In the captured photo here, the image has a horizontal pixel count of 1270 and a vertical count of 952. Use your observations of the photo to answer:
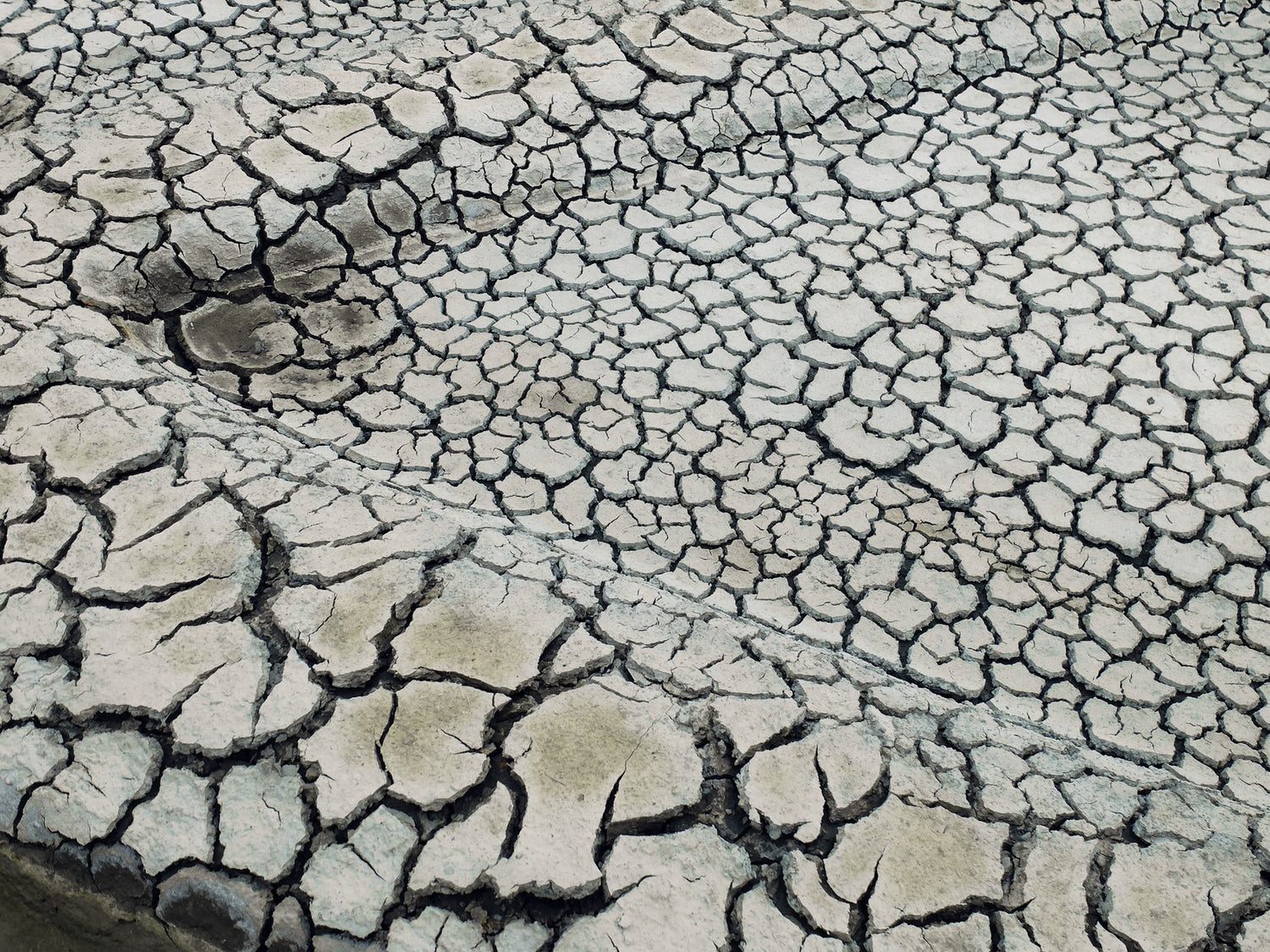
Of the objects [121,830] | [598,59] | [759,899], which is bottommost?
[121,830]

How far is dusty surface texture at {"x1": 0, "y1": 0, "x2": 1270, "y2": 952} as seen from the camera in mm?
1988

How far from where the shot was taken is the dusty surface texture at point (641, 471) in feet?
6.52

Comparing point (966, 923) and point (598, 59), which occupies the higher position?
point (598, 59)

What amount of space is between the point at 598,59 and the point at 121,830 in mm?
2952

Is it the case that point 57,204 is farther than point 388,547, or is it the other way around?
point 57,204

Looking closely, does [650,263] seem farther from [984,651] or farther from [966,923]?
[966,923]

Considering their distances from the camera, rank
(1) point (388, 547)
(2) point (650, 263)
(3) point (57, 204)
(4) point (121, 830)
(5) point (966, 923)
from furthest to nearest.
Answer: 1. (2) point (650, 263)
2. (3) point (57, 204)
3. (1) point (388, 547)
4. (4) point (121, 830)
5. (5) point (966, 923)

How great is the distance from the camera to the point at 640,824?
2.00 metres

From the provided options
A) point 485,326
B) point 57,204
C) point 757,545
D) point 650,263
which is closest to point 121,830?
point 757,545

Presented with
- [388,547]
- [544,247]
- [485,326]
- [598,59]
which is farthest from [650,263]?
[388,547]

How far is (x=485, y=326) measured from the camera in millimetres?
3283

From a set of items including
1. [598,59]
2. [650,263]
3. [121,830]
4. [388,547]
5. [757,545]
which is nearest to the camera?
[121,830]

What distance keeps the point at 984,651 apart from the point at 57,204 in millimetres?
2833

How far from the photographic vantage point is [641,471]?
115 inches
